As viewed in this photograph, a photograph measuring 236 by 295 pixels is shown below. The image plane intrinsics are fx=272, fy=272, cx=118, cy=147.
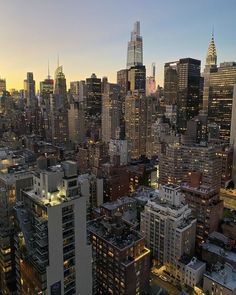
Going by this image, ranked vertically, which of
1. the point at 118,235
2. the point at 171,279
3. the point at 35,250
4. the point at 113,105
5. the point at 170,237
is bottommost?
the point at 171,279

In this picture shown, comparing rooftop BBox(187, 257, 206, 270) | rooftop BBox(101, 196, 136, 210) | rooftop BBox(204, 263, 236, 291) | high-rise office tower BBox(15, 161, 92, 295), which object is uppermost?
high-rise office tower BBox(15, 161, 92, 295)

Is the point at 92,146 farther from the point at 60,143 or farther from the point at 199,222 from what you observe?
the point at 60,143

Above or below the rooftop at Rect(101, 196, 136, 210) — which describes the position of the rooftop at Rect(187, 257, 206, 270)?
below

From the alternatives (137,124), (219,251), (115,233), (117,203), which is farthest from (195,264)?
(137,124)

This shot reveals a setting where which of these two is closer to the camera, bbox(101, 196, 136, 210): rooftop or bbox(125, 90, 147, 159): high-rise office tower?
bbox(101, 196, 136, 210): rooftop

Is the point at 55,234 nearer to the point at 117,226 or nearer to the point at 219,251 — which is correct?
the point at 117,226

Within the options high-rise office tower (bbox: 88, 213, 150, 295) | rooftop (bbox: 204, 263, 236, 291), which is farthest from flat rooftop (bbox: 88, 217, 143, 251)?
rooftop (bbox: 204, 263, 236, 291)

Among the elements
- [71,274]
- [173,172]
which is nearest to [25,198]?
[71,274]

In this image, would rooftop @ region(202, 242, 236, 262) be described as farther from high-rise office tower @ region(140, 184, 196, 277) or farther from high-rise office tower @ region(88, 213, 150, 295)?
high-rise office tower @ region(88, 213, 150, 295)

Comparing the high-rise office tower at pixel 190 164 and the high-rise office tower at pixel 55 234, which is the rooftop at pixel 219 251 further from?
the high-rise office tower at pixel 190 164
